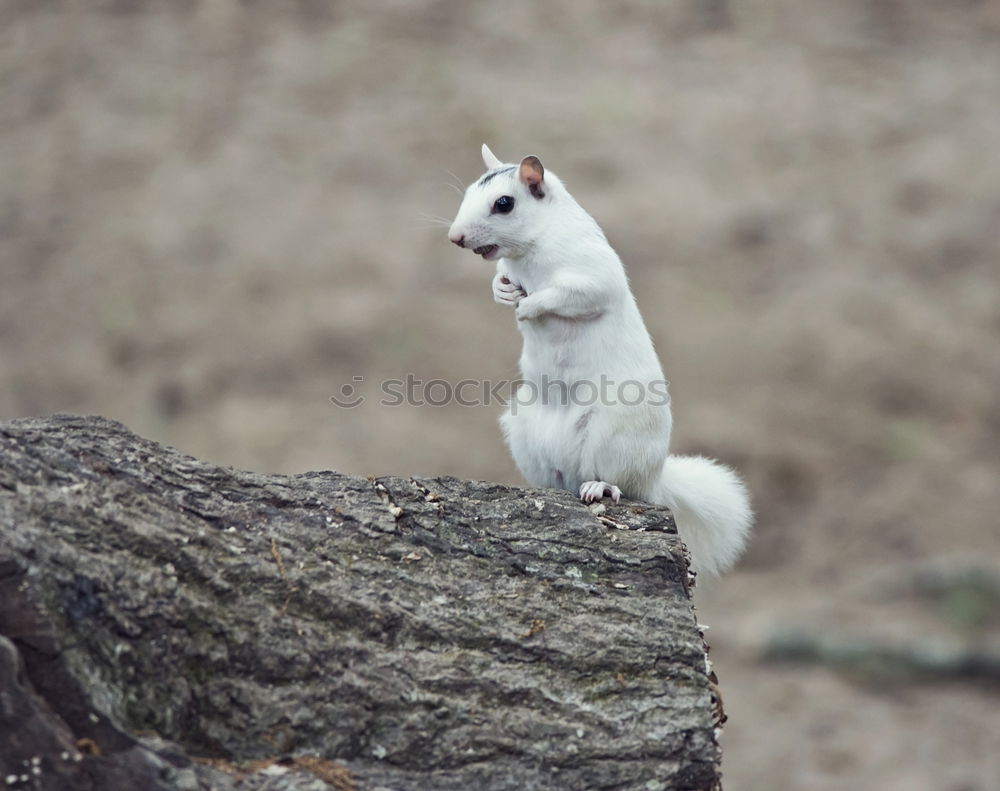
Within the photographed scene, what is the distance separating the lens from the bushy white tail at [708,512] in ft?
12.2

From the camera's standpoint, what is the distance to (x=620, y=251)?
797 cm

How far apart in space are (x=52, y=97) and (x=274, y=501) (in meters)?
6.82

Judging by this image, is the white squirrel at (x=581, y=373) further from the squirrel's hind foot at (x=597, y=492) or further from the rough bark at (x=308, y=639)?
the rough bark at (x=308, y=639)

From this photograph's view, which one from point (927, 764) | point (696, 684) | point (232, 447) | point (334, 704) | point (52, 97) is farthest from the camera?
point (52, 97)

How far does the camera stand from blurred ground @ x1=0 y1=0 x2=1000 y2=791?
269 inches

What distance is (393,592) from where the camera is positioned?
2752 millimetres

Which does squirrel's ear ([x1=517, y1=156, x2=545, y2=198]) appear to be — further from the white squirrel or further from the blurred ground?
the blurred ground

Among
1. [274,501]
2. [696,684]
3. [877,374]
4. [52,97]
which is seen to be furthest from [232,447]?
[696,684]

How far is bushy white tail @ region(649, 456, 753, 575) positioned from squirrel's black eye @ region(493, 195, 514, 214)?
35.9 inches

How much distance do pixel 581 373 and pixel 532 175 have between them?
61 centimetres

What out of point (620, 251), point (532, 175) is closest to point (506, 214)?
point (532, 175)

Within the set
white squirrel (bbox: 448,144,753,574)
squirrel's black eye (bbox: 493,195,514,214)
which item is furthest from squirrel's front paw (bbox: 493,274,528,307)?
squirrel's black eye (bbox: 493,195,514,214)

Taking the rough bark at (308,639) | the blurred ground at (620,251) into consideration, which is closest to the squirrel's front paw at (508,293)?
the rough bark at (308,639)

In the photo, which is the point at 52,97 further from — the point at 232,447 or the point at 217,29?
the point at 232,447
